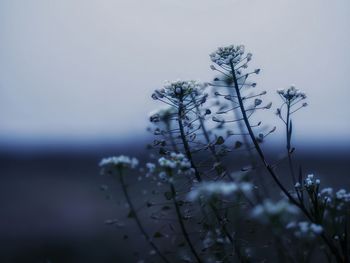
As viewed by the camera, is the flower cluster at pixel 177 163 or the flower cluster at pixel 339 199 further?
the flower cluster at pixel 339 199

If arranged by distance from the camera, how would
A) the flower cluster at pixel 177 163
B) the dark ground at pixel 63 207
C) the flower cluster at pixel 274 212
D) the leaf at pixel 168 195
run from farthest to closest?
the dark ground at pixel 63 207, the leaf at pixel 168 195, the flower cluster at pixel 177 163, the flower cluster at pixel 274 212

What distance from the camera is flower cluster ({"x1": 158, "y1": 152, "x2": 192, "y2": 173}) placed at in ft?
7.60

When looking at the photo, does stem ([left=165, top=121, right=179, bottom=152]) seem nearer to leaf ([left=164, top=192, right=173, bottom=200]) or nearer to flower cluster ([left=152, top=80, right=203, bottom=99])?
flower cluster ([left=152, top=80, right=203, bottom=99])

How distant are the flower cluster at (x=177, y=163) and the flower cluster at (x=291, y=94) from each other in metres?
0.71

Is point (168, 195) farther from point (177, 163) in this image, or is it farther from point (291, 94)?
point (291, 94)

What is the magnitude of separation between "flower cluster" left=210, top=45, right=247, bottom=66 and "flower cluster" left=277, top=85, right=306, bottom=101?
28cm

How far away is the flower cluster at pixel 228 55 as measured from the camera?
266 centimetres

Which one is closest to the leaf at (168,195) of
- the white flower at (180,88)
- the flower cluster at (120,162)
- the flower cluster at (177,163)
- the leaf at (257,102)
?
the flower cluster at (177,163)

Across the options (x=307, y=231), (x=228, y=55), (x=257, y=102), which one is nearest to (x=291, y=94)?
(x=257, y=102)

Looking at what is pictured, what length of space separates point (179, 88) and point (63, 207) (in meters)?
8.18

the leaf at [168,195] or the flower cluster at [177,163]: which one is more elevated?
the flower cluster at [177,163]

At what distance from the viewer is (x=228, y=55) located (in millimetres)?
2670

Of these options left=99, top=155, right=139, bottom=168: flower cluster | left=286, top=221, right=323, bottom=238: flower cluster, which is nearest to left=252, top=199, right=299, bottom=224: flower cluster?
left=286, top=221, right=323, bottom=238: flower cluster

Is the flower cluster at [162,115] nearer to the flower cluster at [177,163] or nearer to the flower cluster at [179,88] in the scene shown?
the flower cluster at [179,88]
